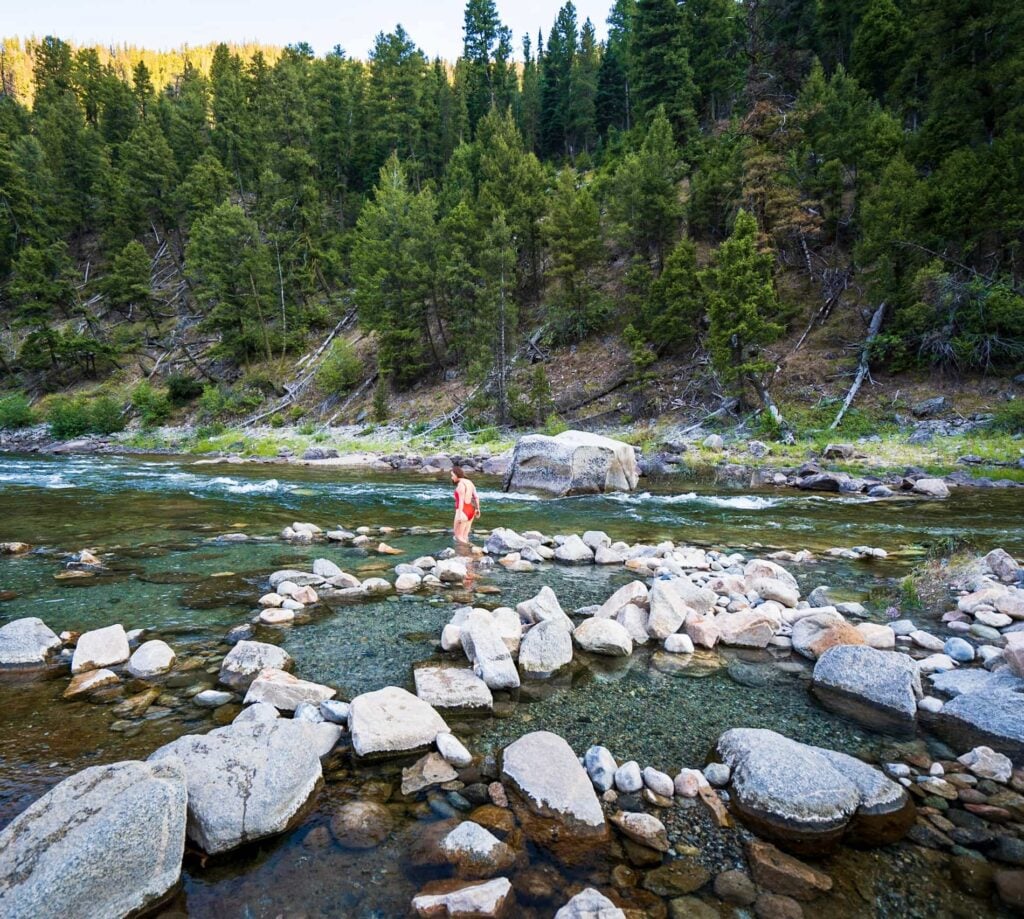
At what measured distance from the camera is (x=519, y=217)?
120 feet

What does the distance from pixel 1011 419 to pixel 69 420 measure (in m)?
50.4

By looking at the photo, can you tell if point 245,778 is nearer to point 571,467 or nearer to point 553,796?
point 553,796

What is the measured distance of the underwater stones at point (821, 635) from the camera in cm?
523

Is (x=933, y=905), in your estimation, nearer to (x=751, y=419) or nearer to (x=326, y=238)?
(x=751, y=419)

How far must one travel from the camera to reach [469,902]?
2494 mm

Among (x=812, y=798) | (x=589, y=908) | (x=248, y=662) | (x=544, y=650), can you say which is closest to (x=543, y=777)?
(x=589, y=908)

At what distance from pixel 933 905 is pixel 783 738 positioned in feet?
3.48

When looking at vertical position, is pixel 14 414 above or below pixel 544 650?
below

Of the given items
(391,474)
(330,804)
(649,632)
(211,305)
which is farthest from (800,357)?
(211,305)

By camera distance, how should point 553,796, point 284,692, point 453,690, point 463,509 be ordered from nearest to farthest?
point 553,796 < point 284,692 < point 453,690 < point 463,509

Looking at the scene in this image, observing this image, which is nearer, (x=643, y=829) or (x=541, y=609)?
(x=643, y=829)

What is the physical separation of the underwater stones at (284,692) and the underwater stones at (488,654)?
124cm

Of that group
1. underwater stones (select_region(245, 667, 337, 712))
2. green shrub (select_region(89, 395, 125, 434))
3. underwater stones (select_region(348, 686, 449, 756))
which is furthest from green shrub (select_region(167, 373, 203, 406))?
underwater stones (select_region(348, 686, 449, 756))

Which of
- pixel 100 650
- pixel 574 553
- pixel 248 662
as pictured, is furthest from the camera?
pixel 574 553
